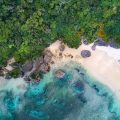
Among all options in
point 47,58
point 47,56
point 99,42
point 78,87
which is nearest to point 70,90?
point 78,87

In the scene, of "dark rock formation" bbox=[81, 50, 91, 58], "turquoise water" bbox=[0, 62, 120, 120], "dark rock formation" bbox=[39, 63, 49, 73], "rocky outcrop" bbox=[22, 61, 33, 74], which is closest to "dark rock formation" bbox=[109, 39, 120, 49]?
"dark rock formation" bbox=[81, 50, 91, 58]

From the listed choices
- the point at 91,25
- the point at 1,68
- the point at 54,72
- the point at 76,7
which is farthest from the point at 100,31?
the point at 1,68

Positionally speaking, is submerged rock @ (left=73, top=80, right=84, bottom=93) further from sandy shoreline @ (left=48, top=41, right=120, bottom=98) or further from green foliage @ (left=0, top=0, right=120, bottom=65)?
green foliage @ (left=0, top=0, right=120, bottom=65)

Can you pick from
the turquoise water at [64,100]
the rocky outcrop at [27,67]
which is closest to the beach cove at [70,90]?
the turquoise water at [64,100]

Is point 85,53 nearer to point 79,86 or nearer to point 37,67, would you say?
point 79,86

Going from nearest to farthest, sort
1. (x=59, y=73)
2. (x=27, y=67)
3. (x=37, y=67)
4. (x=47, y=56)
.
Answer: (x=27, y=67), (x=47, y=56), (x=37, y=67), (x=59, y=73)

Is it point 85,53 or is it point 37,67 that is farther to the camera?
point 85,53

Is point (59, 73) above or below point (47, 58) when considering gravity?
below
